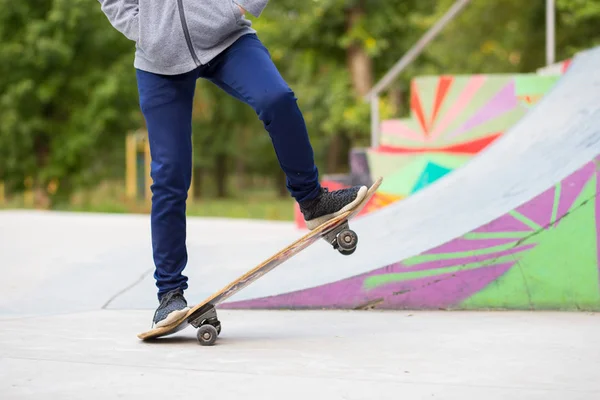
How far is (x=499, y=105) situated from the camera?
870 cm

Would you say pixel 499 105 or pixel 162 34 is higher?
pixel 162 34

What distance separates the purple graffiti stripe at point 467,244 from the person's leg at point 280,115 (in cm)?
70

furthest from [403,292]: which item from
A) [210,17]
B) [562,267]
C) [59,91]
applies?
[59,91]

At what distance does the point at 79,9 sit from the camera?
20.2 m

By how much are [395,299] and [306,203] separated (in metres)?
0.84

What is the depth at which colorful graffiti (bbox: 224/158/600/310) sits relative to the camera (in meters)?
3.97

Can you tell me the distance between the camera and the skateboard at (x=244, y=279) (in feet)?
11.0

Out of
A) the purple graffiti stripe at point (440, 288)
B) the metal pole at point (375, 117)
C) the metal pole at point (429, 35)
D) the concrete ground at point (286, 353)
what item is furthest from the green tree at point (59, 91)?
the purple graffiti stripe at point (440, 288)

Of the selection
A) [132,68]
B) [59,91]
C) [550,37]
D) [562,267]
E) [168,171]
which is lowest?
[562,267]

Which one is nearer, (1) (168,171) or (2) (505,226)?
(1) (168,171)

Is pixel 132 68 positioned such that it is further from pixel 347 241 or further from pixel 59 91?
pixel 347 241

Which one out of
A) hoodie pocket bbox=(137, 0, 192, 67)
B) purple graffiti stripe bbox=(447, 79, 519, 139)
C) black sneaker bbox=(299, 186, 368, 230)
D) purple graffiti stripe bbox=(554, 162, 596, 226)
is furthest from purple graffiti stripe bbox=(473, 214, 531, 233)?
purple graffiti stripe bbox=(447, 79, 519, 139)

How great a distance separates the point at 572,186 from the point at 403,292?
2.91ft

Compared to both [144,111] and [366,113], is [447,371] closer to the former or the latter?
[144,111]
